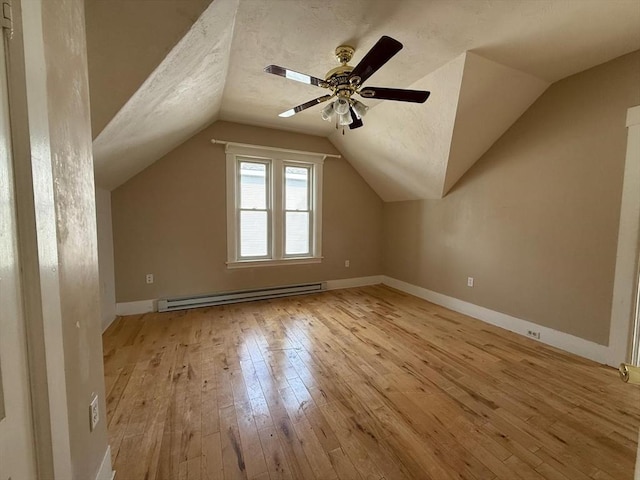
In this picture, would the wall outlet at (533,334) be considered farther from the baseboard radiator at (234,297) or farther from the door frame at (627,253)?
the baseboard radiator at (234,297)

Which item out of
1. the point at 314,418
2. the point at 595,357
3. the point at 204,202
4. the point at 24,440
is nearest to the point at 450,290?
the point at 595,357

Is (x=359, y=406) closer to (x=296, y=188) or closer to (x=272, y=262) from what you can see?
(x=272, y=262)

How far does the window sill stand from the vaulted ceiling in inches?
69.2

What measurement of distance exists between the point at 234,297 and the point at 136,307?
1223 mm

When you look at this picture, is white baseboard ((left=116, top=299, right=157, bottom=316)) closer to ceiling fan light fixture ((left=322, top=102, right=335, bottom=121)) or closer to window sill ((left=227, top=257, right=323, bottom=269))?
window sill ((left=227, top=257, right=323, bottom=269))

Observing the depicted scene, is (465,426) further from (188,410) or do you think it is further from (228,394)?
(188,410)

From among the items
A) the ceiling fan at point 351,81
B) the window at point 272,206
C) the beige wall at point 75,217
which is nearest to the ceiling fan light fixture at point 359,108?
the ceiling fan at point 351,81

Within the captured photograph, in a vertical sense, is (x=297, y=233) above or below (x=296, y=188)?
below

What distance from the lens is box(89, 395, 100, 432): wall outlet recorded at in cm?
108

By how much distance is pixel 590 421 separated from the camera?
1.63m

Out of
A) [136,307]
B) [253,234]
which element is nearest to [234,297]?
[253,234]

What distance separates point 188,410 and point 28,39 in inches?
76.8

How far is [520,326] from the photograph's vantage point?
2.90 meters

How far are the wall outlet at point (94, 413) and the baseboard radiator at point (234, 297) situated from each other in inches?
101
